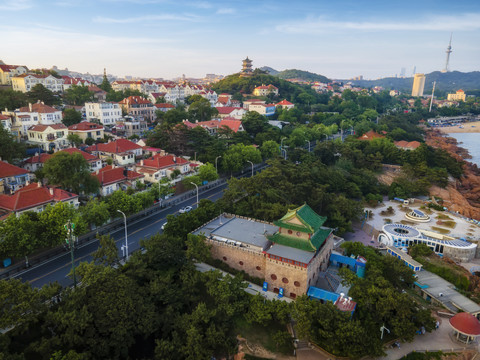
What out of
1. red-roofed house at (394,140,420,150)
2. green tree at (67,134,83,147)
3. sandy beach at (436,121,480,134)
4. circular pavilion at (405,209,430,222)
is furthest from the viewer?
sandy beach at (436,121,480,134)

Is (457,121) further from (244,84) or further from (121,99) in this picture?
(121,99)

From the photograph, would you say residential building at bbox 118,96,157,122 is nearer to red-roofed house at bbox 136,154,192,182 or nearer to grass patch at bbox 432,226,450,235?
red-roofed house at bbox 136,154,192,182

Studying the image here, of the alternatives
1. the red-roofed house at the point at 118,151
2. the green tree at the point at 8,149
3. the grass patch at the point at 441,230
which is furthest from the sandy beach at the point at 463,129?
the green tree at the point at 8,149

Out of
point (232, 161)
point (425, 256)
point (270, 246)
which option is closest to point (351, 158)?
point (232, 161)

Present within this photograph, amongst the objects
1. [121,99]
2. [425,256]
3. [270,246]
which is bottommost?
[425,256]

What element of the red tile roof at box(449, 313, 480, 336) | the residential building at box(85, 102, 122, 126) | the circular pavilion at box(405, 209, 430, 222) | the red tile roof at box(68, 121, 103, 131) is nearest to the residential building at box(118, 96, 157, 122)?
the residential building at box(85, 102, 122, 126)

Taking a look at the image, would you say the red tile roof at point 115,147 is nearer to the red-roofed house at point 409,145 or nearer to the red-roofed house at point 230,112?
the red-roofed house at point 230,112
